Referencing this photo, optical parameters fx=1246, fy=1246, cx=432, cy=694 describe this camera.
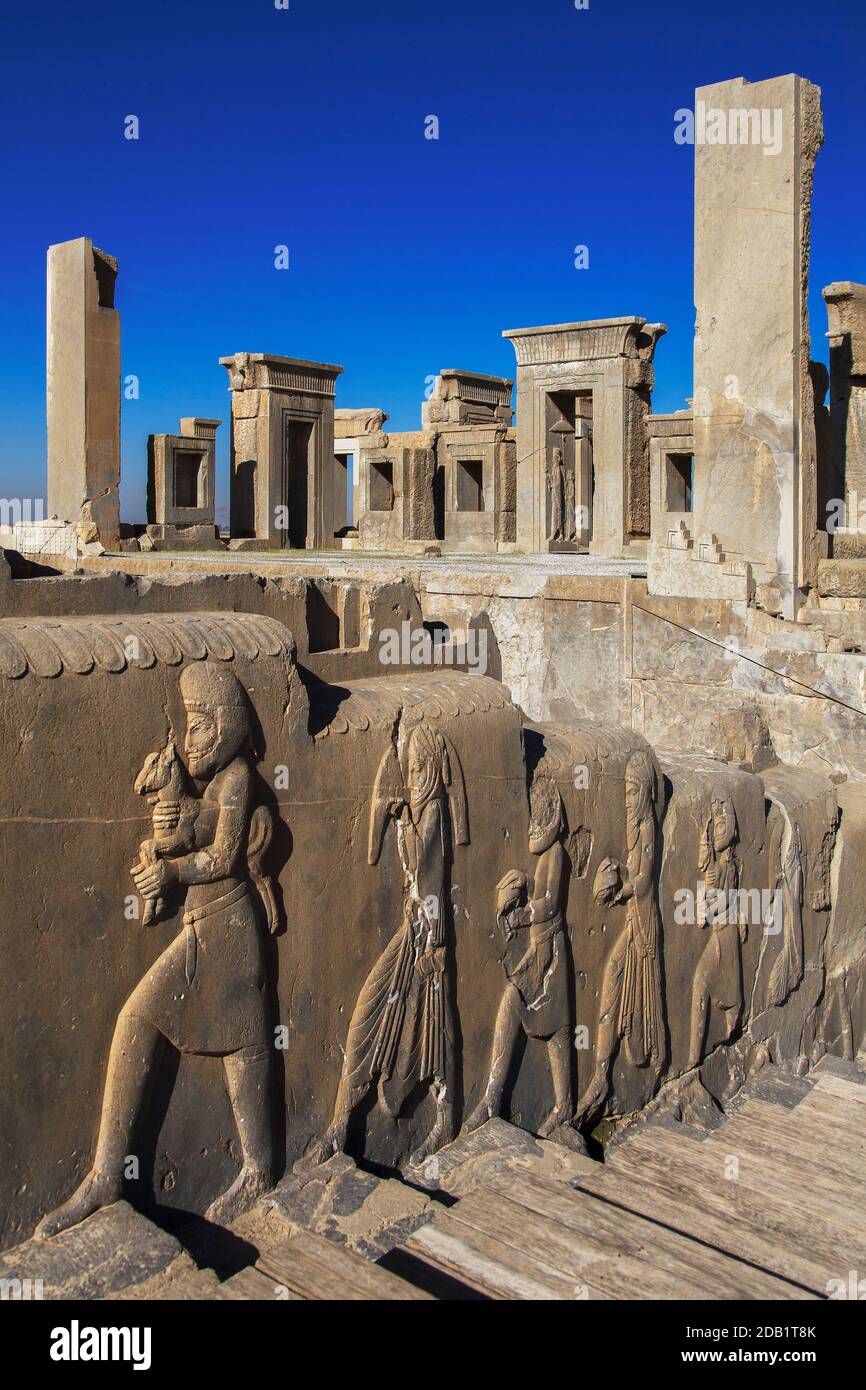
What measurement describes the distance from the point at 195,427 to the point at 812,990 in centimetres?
1679

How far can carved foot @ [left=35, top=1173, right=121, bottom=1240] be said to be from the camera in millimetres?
3105

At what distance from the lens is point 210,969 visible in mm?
3463

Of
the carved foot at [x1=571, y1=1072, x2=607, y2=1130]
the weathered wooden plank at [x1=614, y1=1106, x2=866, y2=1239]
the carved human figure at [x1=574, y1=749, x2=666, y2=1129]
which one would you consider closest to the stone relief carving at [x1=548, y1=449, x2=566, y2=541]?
the carved human figure at [x1=574, y1=749, x2=666, y2=1129]

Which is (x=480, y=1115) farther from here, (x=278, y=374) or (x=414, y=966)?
(x=278, y=374)

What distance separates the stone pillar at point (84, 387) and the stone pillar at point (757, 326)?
970 cm

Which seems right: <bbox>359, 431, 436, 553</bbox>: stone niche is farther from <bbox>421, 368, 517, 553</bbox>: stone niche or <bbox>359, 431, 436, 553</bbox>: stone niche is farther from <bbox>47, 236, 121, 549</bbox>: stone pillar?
<bbox>47, 236, 121, 549</bbox>: stone pillar

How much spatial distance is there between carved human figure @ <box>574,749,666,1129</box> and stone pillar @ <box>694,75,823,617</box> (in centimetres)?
337

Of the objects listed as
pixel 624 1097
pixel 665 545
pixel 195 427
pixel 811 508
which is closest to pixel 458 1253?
pixel 624 1097

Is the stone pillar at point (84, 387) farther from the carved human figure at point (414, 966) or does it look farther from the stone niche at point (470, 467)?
the carved human figure at point (414, 966)

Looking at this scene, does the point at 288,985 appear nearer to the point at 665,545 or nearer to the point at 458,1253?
the point at 458,1253

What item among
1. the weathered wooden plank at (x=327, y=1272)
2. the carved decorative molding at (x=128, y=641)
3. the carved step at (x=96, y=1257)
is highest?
the carved decorative molding at (x=128, y=641)

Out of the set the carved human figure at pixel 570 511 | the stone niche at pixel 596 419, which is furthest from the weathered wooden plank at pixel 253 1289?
the carved human figure at pixel 570 511

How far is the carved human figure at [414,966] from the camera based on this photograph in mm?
3947

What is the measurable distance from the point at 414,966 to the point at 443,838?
16.8 inches
